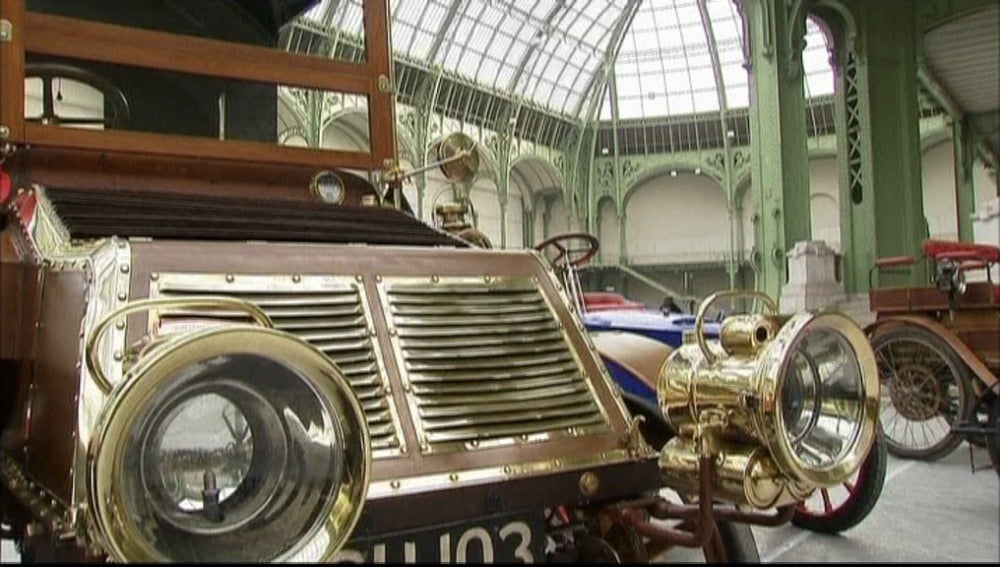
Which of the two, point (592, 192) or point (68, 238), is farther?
point (592, 192)

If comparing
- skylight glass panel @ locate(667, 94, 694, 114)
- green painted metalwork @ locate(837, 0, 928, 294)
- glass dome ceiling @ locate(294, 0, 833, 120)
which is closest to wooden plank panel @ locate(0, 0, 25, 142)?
glass dome ceiling @ locate(294, 0, 833, 120)

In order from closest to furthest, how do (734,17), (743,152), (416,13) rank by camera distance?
→ 1. (734,17)
2. (416,13)
3. (743,152)

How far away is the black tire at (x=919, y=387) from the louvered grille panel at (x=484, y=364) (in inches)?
121

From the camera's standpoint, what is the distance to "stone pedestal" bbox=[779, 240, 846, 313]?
25.5 feet

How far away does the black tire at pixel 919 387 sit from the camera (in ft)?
13.6

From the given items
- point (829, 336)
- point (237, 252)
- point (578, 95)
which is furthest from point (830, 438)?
point (578, 95)

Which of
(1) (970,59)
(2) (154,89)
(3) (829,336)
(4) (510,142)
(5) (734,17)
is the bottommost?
(3) (829,336)

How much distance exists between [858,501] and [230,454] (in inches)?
91.0

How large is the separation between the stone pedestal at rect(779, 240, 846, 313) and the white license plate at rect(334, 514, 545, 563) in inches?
264

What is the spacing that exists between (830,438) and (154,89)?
184cm

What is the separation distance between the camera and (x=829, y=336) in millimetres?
1514

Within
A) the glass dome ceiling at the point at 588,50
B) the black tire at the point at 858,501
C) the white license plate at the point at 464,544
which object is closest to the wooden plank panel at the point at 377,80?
the white license plate at the point at 464,544

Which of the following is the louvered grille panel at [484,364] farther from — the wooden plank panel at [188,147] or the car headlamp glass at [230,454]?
the wooden plank panel at [188,147]

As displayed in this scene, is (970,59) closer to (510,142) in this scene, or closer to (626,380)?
(626,380)
